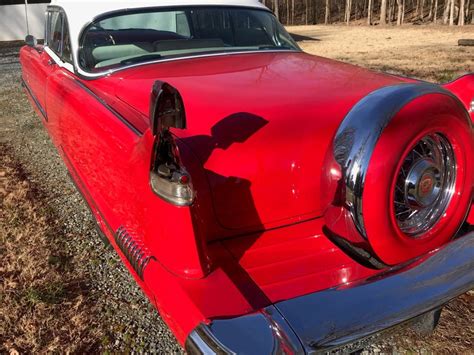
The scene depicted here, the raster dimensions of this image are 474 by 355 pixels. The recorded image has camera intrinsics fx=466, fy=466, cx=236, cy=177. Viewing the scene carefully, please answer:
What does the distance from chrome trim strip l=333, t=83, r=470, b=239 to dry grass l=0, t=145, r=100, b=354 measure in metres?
1.30

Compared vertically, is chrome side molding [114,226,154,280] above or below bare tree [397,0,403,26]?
above

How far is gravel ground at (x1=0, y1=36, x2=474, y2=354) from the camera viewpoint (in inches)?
80.9

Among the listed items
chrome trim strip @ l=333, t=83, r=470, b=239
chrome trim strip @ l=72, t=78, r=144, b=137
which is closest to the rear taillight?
chrome trim strip @ l=72, t=78, r=144, b=137

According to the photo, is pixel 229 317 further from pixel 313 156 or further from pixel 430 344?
pixel 430 344

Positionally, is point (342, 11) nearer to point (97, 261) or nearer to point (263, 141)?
point (97, 261)

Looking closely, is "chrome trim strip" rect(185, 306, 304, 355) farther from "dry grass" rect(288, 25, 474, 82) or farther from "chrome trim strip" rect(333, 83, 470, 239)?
"dry grass" rect(288, 25, 474, 82)

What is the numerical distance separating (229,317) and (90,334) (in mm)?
998

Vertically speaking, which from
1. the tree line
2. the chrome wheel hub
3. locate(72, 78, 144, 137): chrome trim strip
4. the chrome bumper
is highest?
locate(72, 78, 144, 137): chrome trim strip

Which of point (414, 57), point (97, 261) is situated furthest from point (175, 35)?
point (414, 57)

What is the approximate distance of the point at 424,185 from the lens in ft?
5.61

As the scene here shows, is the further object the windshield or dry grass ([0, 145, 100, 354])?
the windshield

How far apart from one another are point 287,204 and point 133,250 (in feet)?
2.00

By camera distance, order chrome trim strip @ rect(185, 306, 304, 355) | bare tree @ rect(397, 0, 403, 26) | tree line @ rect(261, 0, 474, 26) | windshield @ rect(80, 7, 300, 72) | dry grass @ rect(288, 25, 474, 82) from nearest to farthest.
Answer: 1. chrome trim strip @ rect(185, 306, 304, 355)
2. windshield @ rect(80, 7, 300, 72)
3. dry grass @ rect(288, 25, 474, 82)
4. bare tree @ rect(397, 0, 403, 26)
5. tree line @ rect(261, 0, 474, 26)

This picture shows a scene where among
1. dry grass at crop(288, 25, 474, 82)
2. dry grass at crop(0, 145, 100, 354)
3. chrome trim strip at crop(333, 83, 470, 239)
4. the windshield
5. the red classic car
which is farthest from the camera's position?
dry grass at crop(288, 25, 474, 82)
